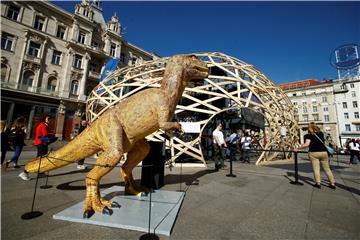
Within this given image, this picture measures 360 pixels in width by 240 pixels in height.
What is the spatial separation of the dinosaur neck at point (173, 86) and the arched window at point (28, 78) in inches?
1035

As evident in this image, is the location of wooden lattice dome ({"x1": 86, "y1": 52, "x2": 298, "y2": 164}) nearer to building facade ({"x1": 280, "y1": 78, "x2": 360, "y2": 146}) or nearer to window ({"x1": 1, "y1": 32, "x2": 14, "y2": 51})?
window ({"x1": 1, "y1": 32, "x2": 14, "y2": 51})

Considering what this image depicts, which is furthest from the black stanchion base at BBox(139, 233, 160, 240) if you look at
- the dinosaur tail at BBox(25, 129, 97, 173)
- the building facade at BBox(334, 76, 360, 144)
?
the building facade at BBox(334, 76, 360, 144)

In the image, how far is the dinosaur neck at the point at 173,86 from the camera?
304cm

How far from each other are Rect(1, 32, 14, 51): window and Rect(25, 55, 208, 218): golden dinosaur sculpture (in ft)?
86.4

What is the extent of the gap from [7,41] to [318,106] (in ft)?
198

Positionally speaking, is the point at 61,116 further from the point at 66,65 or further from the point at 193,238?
the point at 193,238

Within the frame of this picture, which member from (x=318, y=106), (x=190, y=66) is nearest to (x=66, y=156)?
(x=190, y=66)

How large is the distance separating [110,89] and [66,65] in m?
20.5

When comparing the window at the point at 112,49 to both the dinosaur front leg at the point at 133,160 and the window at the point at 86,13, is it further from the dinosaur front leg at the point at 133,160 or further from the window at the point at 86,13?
the dinosaur front leg at the point at 133,160

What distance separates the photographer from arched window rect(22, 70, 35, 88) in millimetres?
22328

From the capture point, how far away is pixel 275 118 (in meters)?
8.89

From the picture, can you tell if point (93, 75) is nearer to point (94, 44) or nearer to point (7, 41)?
point (94, 44)

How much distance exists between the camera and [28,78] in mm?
22688

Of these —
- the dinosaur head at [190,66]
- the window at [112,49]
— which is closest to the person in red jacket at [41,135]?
the dinosaur head at [190,66]
